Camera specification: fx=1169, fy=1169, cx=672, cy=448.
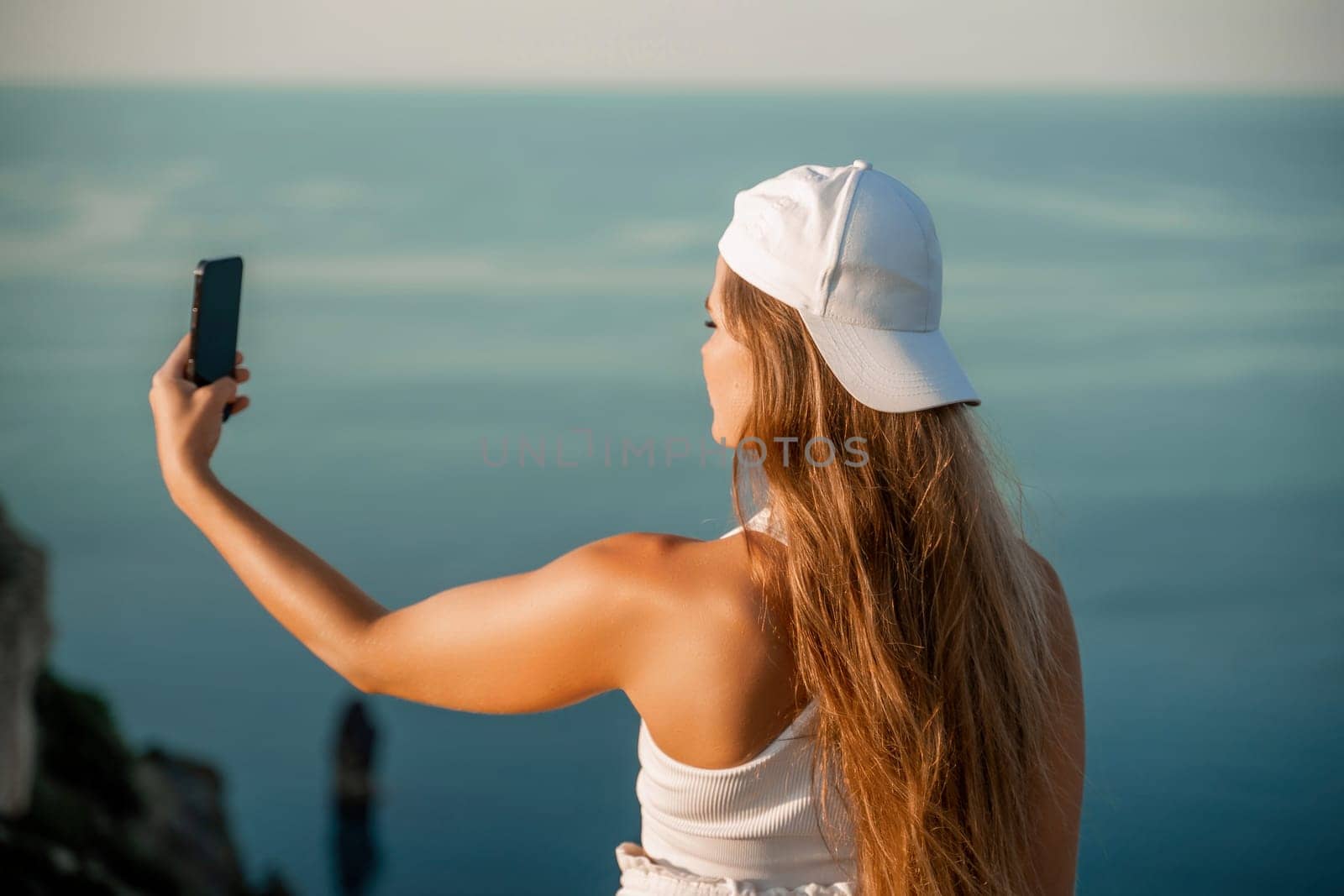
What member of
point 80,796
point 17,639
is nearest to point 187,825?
point 80,796

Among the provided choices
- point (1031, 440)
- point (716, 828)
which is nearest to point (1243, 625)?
point (1031, 440)

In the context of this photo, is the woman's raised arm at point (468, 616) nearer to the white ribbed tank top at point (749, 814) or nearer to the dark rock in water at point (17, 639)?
the white ribbed tank top at point (749, 814)

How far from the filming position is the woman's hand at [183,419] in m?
1.14

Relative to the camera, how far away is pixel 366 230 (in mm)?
7859

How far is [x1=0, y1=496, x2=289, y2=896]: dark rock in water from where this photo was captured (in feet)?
14.9

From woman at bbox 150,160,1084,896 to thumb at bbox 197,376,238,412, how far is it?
211 millimetres

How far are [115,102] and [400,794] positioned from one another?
500 cm

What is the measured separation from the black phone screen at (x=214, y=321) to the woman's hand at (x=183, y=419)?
1 cm

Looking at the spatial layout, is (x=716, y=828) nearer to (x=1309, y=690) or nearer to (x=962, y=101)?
(x=962, y=101)

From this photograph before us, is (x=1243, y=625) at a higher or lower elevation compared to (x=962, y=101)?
lower

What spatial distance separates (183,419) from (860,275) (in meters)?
0.68

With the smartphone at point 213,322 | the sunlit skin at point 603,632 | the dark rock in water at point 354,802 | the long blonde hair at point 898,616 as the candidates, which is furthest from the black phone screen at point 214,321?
the dark rock in water at point 354,802

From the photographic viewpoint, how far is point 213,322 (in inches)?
49.2

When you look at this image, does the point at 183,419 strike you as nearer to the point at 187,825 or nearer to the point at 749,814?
the point at 749,814
